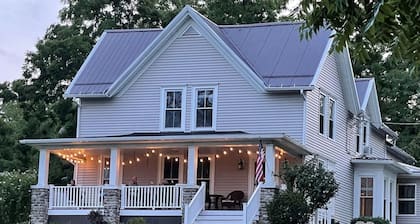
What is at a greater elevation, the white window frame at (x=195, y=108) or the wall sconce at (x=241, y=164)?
the white window frame at (x=195, y=108)

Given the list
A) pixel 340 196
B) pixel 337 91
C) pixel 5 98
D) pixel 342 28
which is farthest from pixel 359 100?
pixel 342 28

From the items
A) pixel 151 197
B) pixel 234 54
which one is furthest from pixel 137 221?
pixel 234 54

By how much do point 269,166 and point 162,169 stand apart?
5302mm

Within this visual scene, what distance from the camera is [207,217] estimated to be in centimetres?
2281

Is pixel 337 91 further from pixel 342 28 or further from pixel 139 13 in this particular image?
pixel 342 28

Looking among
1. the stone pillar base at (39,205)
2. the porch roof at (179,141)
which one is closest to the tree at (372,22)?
the porch roof at (179,141)

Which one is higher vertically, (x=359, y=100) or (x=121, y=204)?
(x=359, y=100)

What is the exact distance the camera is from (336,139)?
95.2 ft

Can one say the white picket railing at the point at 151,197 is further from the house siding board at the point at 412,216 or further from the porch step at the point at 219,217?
the house siding board at the point at 412,216

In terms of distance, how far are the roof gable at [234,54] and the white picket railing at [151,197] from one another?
4.32 m

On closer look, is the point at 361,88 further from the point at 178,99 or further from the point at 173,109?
the point at 173,109

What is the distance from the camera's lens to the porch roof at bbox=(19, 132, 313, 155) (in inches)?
902

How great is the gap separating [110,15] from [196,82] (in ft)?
43.6

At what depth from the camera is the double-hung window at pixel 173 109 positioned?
26.5 metres
